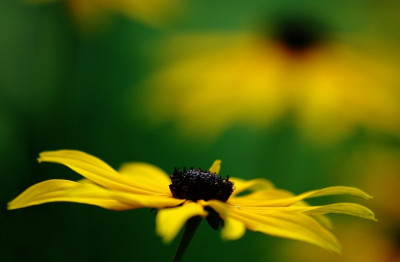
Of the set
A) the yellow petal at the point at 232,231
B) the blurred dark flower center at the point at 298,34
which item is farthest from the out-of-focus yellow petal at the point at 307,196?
the blurred dark flower center at the point at 298,34

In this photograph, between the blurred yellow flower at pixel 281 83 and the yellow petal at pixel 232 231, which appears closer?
the yellow petal at pixel 232 231

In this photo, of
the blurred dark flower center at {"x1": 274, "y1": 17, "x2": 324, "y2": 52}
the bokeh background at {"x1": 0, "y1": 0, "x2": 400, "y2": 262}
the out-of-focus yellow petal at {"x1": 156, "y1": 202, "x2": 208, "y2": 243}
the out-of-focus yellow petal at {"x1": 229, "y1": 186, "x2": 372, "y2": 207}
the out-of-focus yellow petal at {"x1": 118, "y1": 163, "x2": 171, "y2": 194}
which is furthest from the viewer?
the blurred dark flower center at {"x1": 274, "y1": 17, "x2": 324, "y2": 52}

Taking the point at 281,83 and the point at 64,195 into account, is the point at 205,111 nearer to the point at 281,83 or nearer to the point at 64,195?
the point at 281,83

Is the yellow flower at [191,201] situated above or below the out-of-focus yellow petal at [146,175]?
below

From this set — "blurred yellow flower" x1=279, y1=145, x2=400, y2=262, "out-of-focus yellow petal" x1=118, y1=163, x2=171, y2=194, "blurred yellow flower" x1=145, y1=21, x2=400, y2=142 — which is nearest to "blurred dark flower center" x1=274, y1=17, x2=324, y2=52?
"blurred yellow flower" x1=145, y1=21, x2=400, y2=142

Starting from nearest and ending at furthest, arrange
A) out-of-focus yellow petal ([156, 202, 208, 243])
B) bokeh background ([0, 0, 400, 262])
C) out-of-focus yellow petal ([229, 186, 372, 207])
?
out-of-focus yellow petal ([156, 202, 208, 243])
out-of-focus yellow petal ([229, 186, 372, 207])
bokeh background ([0, 0, 400, 262])

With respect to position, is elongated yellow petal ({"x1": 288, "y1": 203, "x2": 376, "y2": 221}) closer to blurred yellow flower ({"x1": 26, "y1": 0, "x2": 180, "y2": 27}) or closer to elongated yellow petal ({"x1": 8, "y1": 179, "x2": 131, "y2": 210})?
elongated yellow petal ({"x1": 8, "y1": 179, "x2": 131, "y2": 210})

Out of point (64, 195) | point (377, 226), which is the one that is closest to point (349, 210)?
point (64, 195)

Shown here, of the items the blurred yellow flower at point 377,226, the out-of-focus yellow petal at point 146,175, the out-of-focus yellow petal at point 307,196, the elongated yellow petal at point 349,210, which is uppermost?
the blurred yellow flower at point 377,226

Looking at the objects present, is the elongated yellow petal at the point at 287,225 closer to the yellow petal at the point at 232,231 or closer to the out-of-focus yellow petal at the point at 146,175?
the yellow petal at the point at 232,231

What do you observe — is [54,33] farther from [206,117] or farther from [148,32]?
[148,32]
